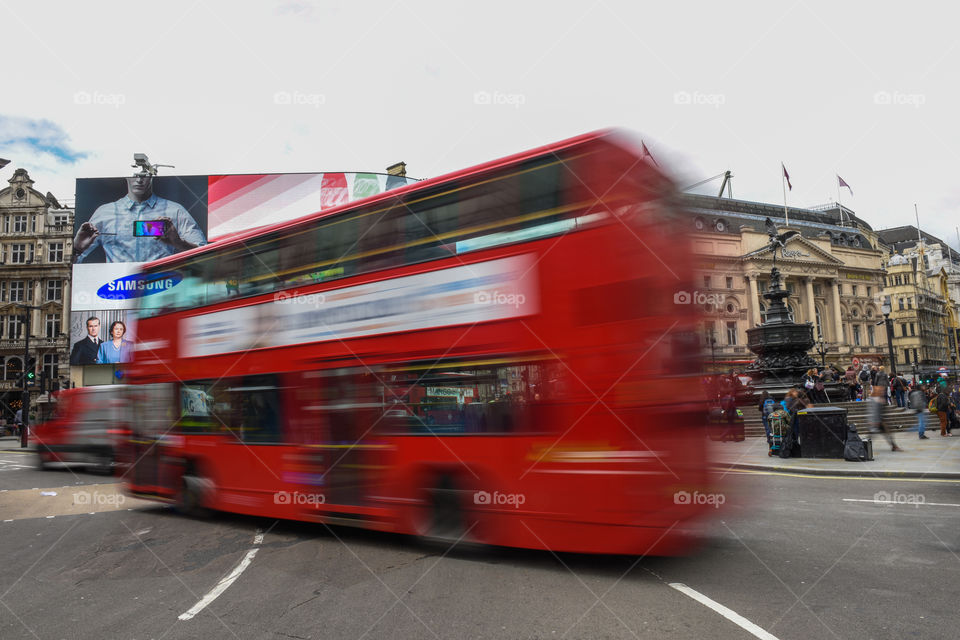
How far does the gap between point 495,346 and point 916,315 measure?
10920 cm

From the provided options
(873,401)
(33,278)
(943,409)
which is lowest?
(943,409)

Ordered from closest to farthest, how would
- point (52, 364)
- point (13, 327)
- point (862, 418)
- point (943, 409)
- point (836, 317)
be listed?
point (943, 409) < point (862, 418) < point (13, 327) < point (52, 364) < point (836, 317)

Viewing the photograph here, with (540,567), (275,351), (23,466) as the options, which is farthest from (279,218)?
(540,567)

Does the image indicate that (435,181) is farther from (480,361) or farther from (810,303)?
(810,303)

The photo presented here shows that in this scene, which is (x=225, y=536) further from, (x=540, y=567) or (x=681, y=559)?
(x=681, y=559)

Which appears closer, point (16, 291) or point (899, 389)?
point (899, 389)

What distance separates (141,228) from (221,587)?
170 ft

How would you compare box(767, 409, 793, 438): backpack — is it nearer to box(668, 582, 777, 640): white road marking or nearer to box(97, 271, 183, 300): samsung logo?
box(668, 582, 777, 640): white road marking

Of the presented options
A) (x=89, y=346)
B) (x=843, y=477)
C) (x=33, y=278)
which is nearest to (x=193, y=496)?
(x=843, y=477)

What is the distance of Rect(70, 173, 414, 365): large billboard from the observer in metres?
50.4

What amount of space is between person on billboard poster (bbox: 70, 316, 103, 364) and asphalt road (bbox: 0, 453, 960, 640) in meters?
46.4

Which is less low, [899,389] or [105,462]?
[899,389]

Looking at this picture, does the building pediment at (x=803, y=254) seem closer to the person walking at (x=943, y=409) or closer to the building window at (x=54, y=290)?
the person walking at (x=943, y=409)

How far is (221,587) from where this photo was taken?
613 cm
